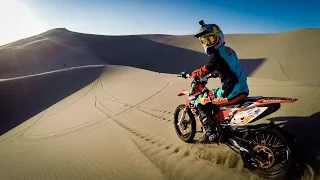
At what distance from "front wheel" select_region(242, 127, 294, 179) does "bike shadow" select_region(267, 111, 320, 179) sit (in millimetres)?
407

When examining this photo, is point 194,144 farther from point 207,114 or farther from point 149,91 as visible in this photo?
point 149,91

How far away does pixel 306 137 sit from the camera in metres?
4.30

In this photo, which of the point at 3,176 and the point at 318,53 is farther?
the point at 318,53

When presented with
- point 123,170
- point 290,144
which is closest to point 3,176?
point 123,170

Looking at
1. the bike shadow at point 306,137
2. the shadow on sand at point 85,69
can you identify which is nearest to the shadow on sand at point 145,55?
the shadow on sand at point 85,69

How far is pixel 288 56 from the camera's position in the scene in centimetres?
3319

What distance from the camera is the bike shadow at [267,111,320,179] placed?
12.0 feet

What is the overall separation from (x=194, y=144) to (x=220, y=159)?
95 centimetres

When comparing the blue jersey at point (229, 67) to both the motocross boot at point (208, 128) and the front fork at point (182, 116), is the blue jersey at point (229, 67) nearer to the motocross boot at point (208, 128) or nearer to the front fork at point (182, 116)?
the motocross boot at point (208, 128)

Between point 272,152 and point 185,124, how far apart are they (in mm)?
2431

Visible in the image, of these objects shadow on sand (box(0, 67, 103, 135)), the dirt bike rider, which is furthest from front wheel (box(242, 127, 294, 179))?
shadow on sand (box(0, 67, 103, 135))

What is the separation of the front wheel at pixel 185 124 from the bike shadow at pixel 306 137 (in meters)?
1.82

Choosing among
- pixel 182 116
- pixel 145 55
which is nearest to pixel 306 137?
pixel 182 116

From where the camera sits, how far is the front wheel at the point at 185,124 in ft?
17.6
